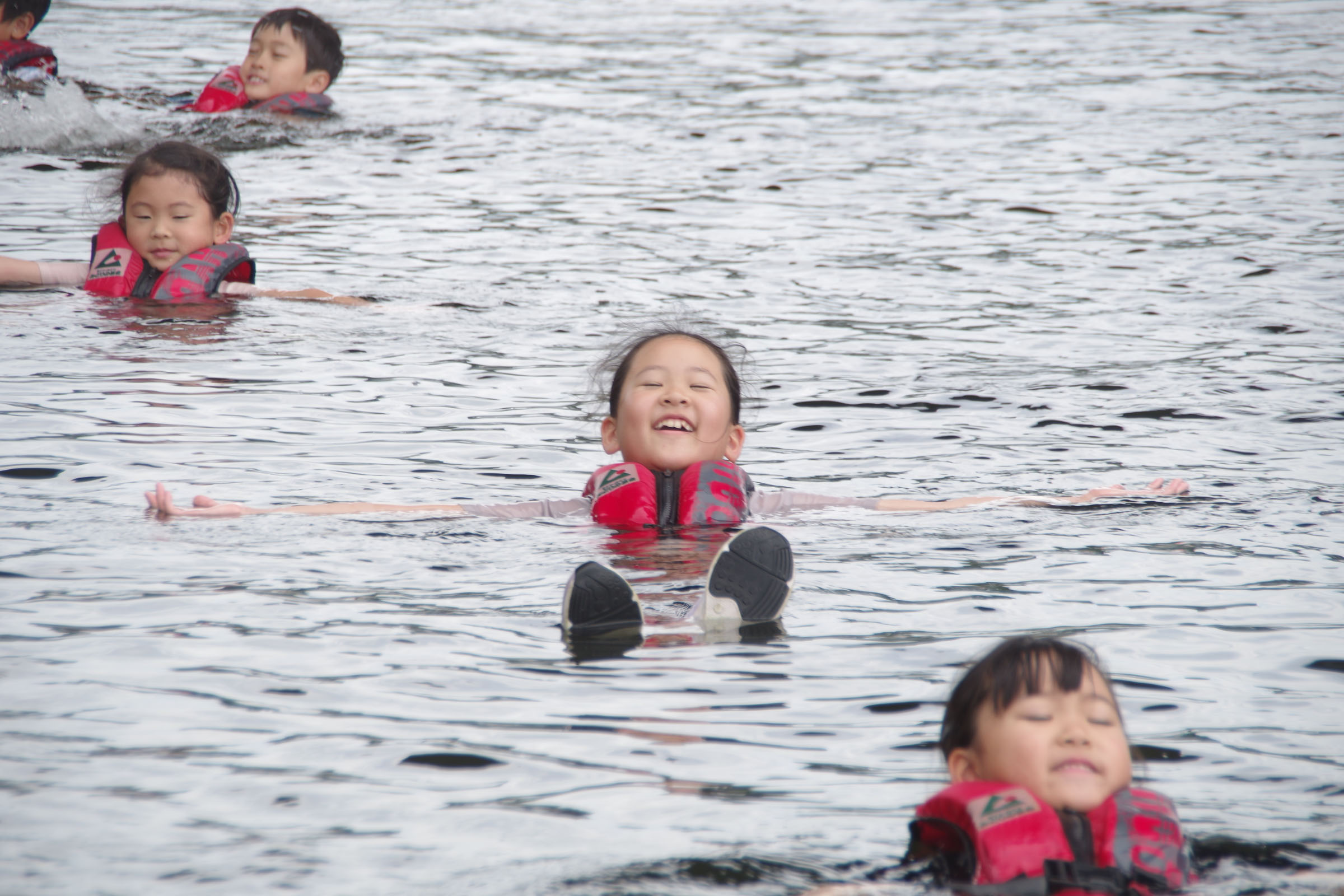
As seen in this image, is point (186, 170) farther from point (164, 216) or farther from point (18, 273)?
point (18, 273)

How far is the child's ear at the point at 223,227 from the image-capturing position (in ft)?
31.4

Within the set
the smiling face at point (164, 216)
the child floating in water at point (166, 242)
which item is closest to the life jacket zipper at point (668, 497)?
the child floating in water at point (166, 242)

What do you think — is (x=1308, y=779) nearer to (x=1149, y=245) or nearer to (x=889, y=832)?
(x=889, y=832)

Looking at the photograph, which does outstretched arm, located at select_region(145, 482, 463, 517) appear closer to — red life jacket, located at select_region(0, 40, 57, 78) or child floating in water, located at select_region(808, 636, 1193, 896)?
child floating in water, located at select_region(808, 636, 1193, 896)

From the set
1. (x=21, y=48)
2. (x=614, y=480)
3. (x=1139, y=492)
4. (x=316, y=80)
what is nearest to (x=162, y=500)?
(x=614, y=480)

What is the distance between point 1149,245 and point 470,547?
7604 mm

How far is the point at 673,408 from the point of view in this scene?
19.5ft

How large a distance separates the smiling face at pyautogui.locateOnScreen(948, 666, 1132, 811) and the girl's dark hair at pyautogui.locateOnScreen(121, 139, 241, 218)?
23.7 ft

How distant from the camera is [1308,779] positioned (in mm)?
3633

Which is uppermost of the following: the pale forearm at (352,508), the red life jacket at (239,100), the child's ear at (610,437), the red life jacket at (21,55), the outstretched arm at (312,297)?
the red life jacket at (21,55)

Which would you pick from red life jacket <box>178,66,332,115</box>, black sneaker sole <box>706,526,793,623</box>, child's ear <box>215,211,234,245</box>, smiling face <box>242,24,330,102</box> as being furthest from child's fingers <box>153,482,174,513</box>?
smiling face <box>242,24,330,102</box>

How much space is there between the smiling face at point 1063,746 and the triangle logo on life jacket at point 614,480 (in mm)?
2772

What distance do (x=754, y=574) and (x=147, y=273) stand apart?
6.12m

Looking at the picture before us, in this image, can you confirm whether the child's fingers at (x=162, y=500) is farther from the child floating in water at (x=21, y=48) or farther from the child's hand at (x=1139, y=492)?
the child floating in water at (x=21, y=48)
